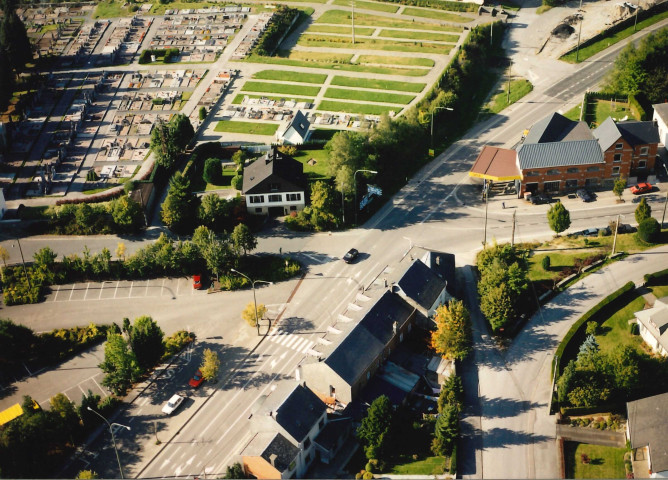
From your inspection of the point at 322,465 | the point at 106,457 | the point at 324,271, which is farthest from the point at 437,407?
the point at 106,457

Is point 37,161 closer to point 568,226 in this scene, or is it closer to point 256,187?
point 256,187

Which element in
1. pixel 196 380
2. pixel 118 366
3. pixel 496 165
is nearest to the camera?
pixel 118 366

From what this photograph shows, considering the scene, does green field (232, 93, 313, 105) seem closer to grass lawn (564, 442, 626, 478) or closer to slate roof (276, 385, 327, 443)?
slate roof (276, 385, 327, 443)

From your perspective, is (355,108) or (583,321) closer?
(583,321)

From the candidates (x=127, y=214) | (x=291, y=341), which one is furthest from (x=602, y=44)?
(x=127, y=214)

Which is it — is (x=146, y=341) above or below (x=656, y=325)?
above

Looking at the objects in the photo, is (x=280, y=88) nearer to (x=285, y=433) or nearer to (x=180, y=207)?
(x=180, y=207)
